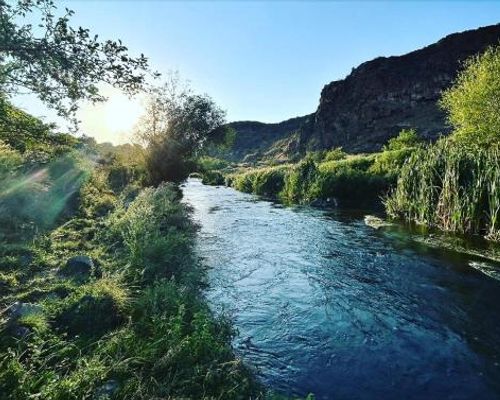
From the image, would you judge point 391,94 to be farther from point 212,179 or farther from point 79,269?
point 79,269

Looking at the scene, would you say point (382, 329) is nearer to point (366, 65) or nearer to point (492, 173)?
point (492, 173)

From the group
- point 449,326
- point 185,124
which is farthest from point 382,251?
point 185,124

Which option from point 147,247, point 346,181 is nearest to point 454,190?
point 147,247

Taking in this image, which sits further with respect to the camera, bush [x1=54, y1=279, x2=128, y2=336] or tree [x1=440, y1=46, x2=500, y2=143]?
tree [x1=440, y1=46, x2=500, y2=143]

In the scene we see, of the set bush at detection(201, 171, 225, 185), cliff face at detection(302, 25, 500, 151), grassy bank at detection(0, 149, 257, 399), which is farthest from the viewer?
cliff face at detection(302, 25, 500, 151)

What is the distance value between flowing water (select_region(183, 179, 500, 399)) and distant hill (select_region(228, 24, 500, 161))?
226 feet

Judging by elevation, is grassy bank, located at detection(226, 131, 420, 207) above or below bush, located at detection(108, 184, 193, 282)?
above

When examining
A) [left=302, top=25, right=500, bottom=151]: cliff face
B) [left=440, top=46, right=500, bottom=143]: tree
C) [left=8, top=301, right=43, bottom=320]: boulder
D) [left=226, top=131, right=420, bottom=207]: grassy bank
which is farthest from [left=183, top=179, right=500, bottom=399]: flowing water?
[left=302, top=25, right=500, bottom=151]: cliff face

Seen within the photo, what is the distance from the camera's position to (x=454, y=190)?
18.6m

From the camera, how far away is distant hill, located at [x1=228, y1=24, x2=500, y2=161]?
299 ft

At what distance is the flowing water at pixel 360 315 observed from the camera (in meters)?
7.47

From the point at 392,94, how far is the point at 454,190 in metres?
91.6

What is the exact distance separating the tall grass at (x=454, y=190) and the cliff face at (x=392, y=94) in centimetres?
6207

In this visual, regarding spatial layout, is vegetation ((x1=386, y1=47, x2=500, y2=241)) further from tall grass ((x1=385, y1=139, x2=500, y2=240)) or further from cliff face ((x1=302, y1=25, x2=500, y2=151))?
cliff face ((x1=302, y1=25, x2=500, y2=151))
